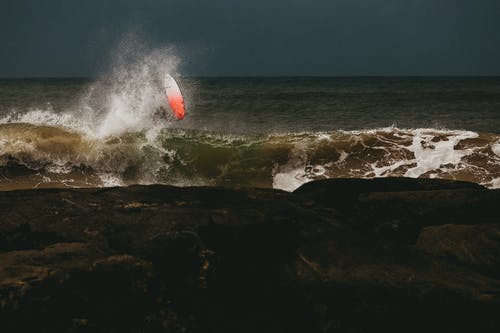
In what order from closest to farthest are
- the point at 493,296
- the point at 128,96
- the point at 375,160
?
1. the point at 493,296
2. the point at 375,160
3. the point at 128,96

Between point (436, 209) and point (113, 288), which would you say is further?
point (436, 209)

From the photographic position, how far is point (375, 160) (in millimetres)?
10898

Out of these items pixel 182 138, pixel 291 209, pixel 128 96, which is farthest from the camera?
pixel 128 96

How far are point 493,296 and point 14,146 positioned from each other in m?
12.2

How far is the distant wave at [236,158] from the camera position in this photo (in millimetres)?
10188

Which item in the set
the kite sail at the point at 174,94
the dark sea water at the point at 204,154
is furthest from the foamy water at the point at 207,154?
the kite sail at the point at 174,94

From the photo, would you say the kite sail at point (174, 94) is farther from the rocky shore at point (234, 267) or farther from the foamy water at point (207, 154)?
the rocky shore at point (234, 267)

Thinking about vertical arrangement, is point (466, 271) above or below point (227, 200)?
below

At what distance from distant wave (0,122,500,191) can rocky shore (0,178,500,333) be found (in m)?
7.01

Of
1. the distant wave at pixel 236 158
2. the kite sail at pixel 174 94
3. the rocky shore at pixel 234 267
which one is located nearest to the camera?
the rocky shore at pixel 234 267

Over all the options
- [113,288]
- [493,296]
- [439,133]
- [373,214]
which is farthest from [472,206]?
[439,133]

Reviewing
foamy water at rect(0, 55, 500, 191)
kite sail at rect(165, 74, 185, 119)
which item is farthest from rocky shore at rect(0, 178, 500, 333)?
kite sail at rect(165, 74, 185, 119)

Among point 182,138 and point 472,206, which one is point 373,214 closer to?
point 472,206

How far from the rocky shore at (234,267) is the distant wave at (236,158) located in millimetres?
7008
